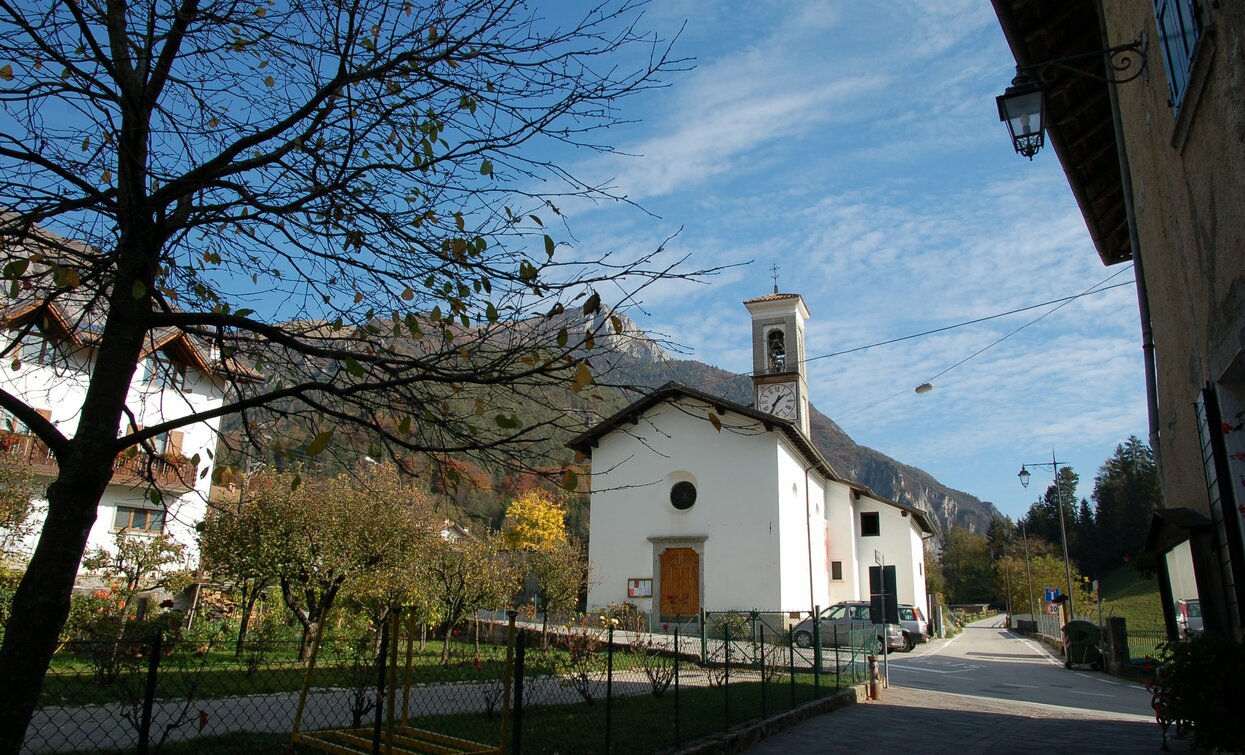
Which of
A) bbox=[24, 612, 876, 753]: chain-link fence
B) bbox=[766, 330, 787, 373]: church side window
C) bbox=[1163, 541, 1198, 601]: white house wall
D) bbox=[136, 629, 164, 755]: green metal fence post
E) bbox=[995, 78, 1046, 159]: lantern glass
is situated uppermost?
bbox=[766, 330, 787, 373]: church side window

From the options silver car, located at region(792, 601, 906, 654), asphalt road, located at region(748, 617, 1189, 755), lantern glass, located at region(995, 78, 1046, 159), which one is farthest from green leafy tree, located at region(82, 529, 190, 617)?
lantern glass, located at region(995, 78, 1046, 159)

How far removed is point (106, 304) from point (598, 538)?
80.9 feet

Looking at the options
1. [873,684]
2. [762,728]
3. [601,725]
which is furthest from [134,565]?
[873,684]

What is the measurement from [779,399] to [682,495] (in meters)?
8.11

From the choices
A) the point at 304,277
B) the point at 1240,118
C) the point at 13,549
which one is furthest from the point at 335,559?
the point at 1240,118

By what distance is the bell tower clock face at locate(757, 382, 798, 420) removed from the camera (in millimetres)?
33562

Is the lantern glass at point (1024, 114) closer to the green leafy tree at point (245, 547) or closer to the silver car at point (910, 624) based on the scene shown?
the green leafy tree at point (245, 547)

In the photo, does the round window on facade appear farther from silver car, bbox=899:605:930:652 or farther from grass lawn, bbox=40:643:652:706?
grass lawn, bbox=40:643:652:706

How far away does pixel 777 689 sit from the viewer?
1226cm

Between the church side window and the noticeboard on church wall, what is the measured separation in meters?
12.2

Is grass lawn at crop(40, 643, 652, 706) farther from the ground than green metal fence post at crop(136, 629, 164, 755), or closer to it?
closer to it

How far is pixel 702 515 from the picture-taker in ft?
89.4

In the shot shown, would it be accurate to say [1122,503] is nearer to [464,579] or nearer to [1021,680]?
[1021,680]

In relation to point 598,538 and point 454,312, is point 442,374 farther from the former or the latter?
point 598,538
